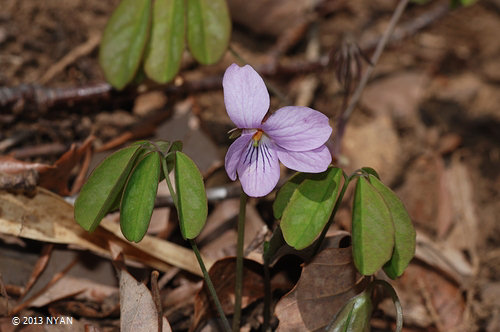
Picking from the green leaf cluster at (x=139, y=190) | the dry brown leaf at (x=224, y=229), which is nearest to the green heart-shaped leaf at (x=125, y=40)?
the dry brown leaf at (x=224, y=229)

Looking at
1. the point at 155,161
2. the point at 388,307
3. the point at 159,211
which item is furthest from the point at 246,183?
the point at 388,307

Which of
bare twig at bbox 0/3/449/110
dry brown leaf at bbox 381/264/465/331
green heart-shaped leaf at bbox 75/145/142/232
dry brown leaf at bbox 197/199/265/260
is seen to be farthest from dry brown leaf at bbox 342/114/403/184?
green heart-shaped leaf at bbox 75/145/142/232

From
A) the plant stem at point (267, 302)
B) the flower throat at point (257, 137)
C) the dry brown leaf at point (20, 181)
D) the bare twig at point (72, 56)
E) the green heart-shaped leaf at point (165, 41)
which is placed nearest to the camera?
the flower throat at point (257, 137)

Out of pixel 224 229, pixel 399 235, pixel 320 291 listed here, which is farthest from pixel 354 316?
pixel 224 229

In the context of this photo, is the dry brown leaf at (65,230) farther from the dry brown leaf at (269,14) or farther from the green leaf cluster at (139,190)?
the dry brown leaf at (269,14)

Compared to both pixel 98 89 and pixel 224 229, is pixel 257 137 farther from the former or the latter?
pixel 98 89
